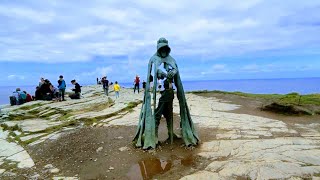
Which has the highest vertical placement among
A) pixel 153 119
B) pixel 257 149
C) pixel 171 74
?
pixel 171 74

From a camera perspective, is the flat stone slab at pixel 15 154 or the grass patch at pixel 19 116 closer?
the flat stone slab at pixel 15 154

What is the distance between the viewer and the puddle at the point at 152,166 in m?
8.06

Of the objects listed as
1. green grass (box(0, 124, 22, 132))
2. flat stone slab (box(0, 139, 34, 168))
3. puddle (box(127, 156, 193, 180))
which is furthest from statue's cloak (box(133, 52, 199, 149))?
green grass (box(0, 124, 22, 132))

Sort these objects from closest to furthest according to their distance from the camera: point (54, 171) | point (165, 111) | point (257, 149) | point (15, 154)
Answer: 1. point (54, 171)
2. point (257, 149)
3. point (165, 111)
4. point (15, 154)

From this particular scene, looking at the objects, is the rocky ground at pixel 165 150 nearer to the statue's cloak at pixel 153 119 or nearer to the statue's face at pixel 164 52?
the statue's cloak at pixel 153 119

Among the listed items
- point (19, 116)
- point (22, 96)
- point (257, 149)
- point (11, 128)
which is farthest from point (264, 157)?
point (22, 96)

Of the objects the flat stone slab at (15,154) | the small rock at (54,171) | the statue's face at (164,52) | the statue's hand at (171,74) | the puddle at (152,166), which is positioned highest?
the statue's face at (164,52)

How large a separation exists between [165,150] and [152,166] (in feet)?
4.46

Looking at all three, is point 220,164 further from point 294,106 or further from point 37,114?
point 37,114

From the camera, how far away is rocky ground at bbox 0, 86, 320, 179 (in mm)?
7914

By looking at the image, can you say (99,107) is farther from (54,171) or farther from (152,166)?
(152,166)

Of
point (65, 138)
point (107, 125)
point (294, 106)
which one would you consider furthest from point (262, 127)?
point (65, 138)

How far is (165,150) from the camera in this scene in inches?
390

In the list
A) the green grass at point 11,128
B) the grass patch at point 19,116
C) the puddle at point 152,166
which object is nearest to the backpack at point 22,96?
the grass patch at point 19,116
